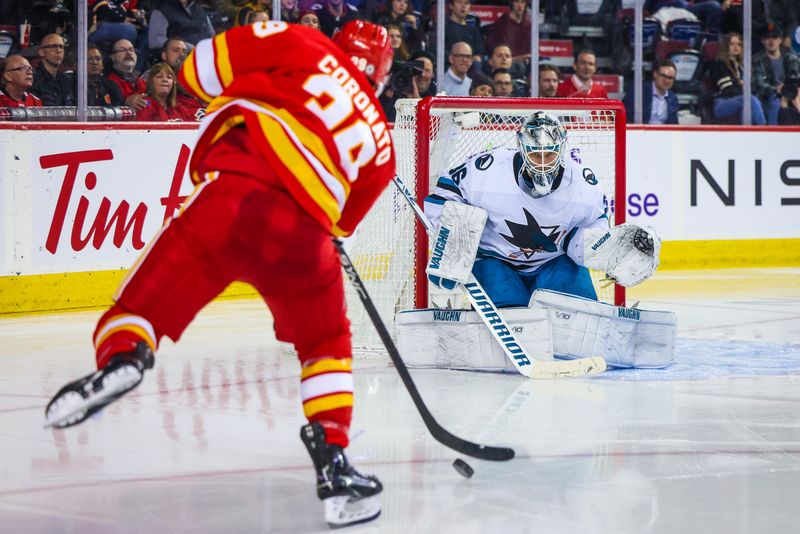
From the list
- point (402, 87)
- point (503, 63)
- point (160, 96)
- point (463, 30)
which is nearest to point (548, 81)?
point (503, 63)

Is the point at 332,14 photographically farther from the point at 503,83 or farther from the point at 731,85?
the point at 731,85

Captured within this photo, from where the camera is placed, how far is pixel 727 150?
25.9 ft

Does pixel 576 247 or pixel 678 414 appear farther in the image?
pixel 576 247

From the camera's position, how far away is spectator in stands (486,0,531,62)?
7.42 metres

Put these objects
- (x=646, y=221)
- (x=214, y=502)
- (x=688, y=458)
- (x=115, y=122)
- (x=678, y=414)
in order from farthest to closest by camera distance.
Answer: (x=646, y=221)
(x=115, y=122)
(x=678, y=414)
(x=688, y=458)
(x=214, y=502)

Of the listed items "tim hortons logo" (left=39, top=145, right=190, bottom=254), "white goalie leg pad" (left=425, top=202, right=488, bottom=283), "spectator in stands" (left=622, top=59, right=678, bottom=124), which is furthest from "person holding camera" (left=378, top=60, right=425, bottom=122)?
"white goalie leg pad" (left=425, top=202, right=488, bottom=283)

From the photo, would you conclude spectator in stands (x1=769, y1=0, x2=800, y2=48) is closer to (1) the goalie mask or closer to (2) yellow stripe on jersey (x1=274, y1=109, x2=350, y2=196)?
(1) the goalie mask

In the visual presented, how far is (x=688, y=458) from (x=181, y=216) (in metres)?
1.43

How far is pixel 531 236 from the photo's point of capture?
180 inches

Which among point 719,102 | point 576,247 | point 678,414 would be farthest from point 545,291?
point 719,102

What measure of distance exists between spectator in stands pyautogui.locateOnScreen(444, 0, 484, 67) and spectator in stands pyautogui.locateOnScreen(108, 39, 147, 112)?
1848 millimetres

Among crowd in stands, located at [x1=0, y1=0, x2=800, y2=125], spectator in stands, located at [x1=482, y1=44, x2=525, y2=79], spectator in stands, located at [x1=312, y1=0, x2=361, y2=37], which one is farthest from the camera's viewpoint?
spectator in stands, located at [x1=482, y1=44, x2=525, y2=79]

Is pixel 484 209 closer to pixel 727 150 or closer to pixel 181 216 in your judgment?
pixel 181 216

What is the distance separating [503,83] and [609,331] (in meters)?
3.13
